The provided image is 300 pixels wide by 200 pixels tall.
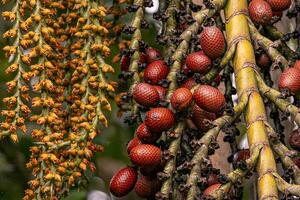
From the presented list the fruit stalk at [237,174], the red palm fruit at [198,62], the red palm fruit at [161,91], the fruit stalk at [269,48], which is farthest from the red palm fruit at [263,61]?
the fruit stalk at [237,174]

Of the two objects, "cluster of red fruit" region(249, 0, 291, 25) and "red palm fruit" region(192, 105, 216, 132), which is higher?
"cluster of red fruit" region(249, 0, 291, 25)

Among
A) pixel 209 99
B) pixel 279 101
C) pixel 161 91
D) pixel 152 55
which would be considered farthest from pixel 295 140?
pixel 152 55

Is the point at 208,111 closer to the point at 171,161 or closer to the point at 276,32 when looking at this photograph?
the point at 171,161

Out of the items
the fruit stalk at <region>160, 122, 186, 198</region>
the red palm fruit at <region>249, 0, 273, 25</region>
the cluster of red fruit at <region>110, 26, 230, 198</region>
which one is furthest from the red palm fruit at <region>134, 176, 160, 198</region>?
the red palm fruit at <region>249, 0, 273, 25</region>

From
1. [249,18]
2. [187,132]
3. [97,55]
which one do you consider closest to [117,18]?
[97,55]

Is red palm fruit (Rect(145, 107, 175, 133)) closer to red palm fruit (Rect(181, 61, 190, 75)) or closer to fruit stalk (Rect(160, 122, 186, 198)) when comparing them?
fruit stalk (Rect(160, 122, 186, 198))

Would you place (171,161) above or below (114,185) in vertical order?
above
